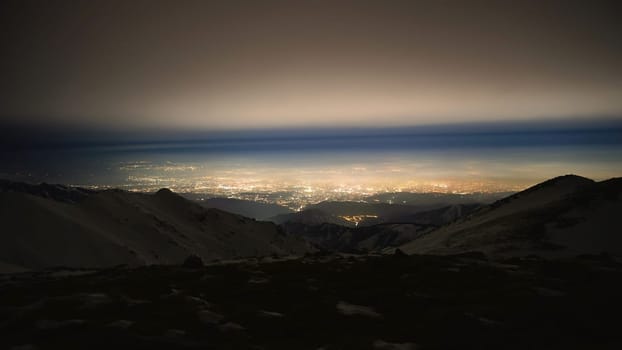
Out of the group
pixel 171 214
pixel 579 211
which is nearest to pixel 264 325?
pixel 579 211

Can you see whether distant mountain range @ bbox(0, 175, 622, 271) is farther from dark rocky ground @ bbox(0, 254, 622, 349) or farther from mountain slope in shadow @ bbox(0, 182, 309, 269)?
dark rocky ground @ bbox(0, 254, 622, 349)

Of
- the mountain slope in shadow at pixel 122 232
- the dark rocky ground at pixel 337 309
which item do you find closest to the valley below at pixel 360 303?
the dark rocky ground at pixel 337 309

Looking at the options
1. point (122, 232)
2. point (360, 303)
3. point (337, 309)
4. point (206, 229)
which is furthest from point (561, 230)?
point (206, 229)

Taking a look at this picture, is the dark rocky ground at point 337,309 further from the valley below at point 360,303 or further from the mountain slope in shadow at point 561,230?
the mountain slope in shadow at point 561,230

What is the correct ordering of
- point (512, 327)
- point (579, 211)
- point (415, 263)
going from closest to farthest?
point (512, 327) → point (415, 263) → point (579, 211)

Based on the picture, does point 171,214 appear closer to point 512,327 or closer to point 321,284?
point 321,284

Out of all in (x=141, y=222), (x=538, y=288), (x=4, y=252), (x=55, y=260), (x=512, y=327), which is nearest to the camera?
(x=512, y=327)

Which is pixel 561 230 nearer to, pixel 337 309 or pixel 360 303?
pixel 360 303

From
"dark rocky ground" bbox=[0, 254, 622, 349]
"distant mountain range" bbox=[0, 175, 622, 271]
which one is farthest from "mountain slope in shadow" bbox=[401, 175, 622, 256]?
"dark rocky ground" bbox=[0, 254, 622, 349]
